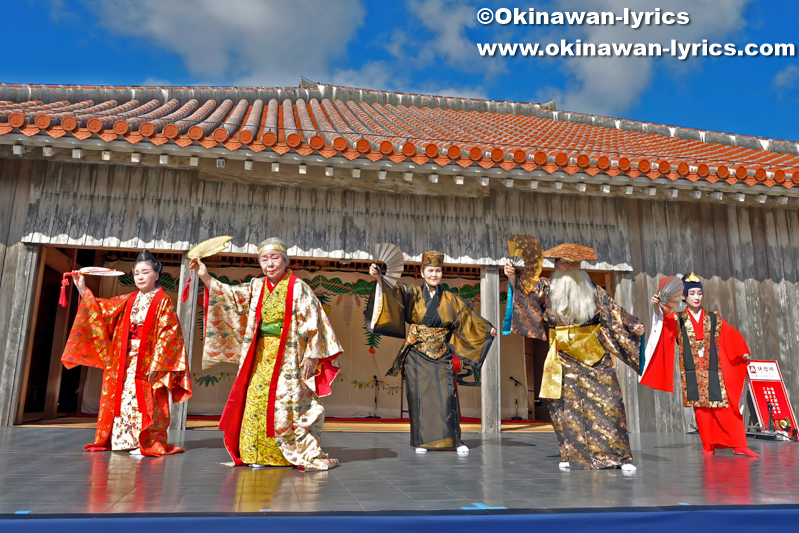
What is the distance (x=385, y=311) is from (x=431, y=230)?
2172 mm

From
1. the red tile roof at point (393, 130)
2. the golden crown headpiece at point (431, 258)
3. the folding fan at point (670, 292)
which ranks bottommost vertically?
the folding fan at point (670, 292)

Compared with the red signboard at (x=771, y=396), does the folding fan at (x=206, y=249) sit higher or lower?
higher

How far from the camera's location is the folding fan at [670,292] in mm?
4734

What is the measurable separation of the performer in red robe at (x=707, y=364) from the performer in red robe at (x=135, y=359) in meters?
3.94

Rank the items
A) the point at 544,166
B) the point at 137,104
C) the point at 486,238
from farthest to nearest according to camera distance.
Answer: the point at 137,104
the point at 486,238
the point at 544,166

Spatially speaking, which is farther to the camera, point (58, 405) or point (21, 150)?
point (58, 405)

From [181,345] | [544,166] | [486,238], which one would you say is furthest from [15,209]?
[544,166]

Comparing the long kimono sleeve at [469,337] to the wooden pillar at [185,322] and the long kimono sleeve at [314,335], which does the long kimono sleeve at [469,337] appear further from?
the wooden pillar at [185,322]

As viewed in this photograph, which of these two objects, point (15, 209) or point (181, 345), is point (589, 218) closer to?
point (181, 345)

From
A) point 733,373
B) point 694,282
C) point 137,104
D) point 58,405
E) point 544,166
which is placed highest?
point 137,104

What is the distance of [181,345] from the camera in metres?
4.71

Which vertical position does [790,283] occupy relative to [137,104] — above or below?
below

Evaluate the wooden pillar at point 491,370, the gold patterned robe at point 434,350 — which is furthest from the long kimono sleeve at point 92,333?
the wooden pillar at point 491,370

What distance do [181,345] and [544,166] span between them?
153 inches
